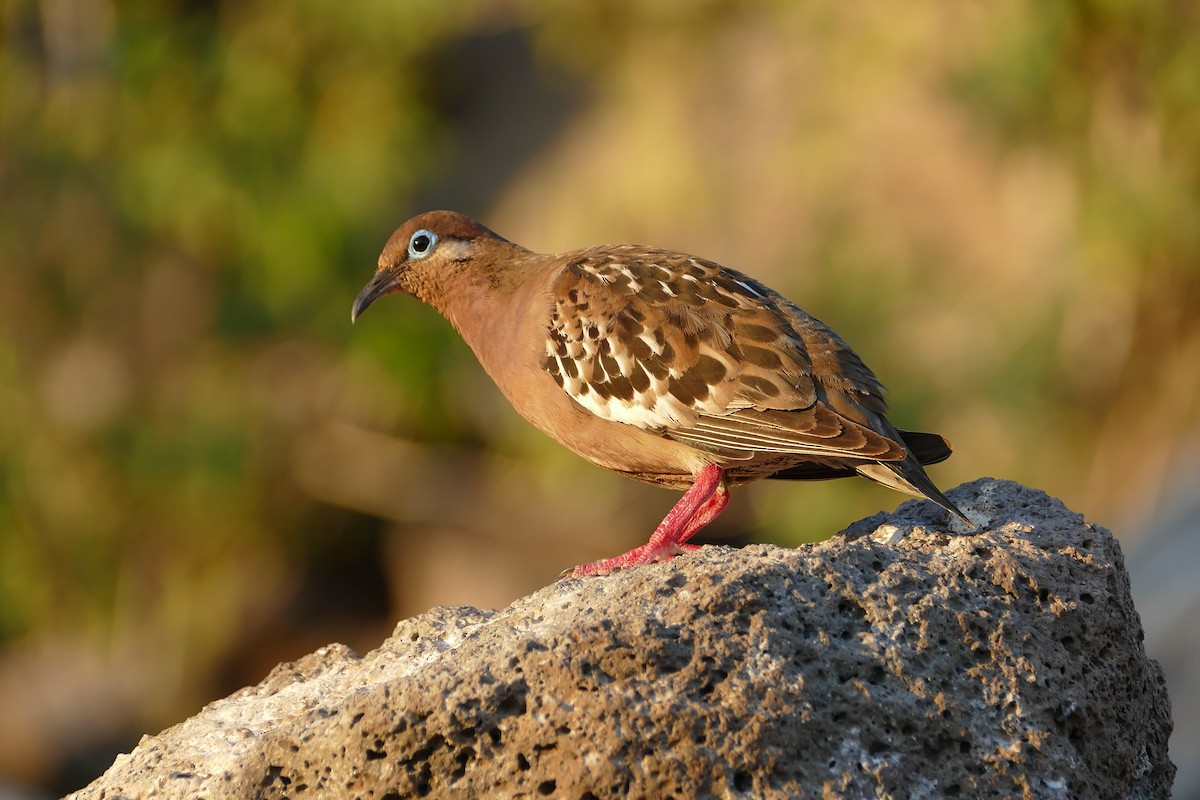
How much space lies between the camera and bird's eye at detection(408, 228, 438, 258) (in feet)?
24.5

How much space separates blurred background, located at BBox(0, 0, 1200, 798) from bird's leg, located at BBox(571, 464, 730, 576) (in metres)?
9.68

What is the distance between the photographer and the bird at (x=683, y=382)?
6.04 meters

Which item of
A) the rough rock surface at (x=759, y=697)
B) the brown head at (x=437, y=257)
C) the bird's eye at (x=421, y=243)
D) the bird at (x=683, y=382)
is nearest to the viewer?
the rough rock surface at (x=759, y=697)

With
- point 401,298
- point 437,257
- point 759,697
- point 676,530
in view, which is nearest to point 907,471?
point 676,530

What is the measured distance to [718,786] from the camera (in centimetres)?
439

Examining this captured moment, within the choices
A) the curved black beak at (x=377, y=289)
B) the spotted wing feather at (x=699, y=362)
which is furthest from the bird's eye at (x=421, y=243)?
the spotted wing feather at (x=699, y=362)

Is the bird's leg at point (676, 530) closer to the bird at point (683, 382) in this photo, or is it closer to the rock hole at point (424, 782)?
the bird at point (683, 382)

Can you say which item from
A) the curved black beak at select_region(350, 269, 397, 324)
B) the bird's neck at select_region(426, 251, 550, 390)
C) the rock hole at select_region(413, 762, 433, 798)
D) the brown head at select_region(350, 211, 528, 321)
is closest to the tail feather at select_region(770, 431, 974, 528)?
the bird's neck at select_region(426, 251, 550, 390)

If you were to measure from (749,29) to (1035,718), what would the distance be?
55.4 ft

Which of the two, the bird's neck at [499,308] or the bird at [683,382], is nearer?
the bird at [683,382]

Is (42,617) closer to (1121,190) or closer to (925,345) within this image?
(925,345)

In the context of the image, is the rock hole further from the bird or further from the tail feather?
the tail feather

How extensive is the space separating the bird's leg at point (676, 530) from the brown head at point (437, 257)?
165 centimetres

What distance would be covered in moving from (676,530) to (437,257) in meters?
2.15
